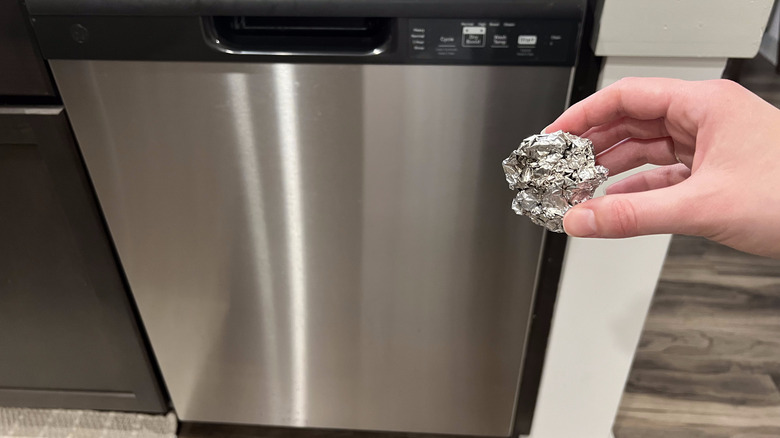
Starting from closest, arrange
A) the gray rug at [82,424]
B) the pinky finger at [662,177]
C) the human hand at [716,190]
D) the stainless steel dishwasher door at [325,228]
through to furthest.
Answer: the human hand at [716,190], the pinky finger at [662,177], the stainless steel dishwasher door at [325,228], the gray rug at [82,424]

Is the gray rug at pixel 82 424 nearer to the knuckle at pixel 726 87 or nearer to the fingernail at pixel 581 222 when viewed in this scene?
the fingernail at pixel 581 222

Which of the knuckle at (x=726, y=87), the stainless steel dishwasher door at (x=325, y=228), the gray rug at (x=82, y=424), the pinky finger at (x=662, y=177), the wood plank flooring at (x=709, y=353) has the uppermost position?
the knuckle at (x=726, y=87)

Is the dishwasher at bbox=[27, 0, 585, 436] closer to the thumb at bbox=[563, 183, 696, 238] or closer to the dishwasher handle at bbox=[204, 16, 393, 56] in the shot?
the dishwasher handle at bbox=[204, 16, 393, 56]

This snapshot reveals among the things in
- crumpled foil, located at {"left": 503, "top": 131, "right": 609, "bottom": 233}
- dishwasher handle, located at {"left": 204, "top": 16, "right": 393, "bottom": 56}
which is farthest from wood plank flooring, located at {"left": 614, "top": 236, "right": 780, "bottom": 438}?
dishwasher handle, located at {"left": 204, "top": 16, "right": 393, "bottom": 56}

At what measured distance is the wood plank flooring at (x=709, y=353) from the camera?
123 centimetres

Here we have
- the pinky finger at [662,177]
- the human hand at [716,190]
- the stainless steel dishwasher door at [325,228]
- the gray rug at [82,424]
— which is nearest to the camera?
the human hand at [716,190]

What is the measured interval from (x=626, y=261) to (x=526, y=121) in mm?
269

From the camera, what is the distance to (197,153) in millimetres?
786

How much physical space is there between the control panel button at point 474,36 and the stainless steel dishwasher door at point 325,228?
0.10ft

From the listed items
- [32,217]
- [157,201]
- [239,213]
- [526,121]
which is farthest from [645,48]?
[32,217]

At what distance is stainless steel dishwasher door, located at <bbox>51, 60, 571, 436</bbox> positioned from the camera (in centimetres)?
73

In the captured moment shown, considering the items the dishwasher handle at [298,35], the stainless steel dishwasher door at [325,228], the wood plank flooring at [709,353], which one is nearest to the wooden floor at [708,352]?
the wood plank flooring at [709,353]

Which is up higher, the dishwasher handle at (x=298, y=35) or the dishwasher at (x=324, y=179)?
the dishwasher handle at (x=298, y=35)

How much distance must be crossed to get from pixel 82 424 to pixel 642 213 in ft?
3.79
